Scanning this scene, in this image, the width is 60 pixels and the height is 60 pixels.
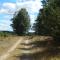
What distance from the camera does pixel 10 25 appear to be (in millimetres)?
143000

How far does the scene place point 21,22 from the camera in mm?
136500

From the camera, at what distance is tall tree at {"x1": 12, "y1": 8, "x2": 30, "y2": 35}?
134375mm

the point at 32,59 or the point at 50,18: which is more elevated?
the point at 50,18

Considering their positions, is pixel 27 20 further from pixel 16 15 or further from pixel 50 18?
pixel 50 18

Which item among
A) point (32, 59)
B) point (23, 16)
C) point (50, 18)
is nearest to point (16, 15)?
point (23, 16)

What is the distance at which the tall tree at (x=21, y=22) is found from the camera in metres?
134

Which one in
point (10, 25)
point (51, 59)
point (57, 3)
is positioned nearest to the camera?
point (51, 59)

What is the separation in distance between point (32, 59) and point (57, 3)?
972cm

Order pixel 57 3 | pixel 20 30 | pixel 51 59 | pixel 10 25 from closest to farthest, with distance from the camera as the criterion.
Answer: pixel 51 59 < pixel 57 3 < pixel 20 30 < pixel 10 25

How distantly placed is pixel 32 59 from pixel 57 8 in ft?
31.0

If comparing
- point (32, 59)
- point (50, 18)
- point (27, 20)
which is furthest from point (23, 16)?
point (32, 59)

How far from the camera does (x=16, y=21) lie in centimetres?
13800

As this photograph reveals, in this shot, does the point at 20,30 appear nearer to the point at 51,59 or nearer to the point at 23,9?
the point at 23,9

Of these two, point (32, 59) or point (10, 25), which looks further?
point (10, 25)
